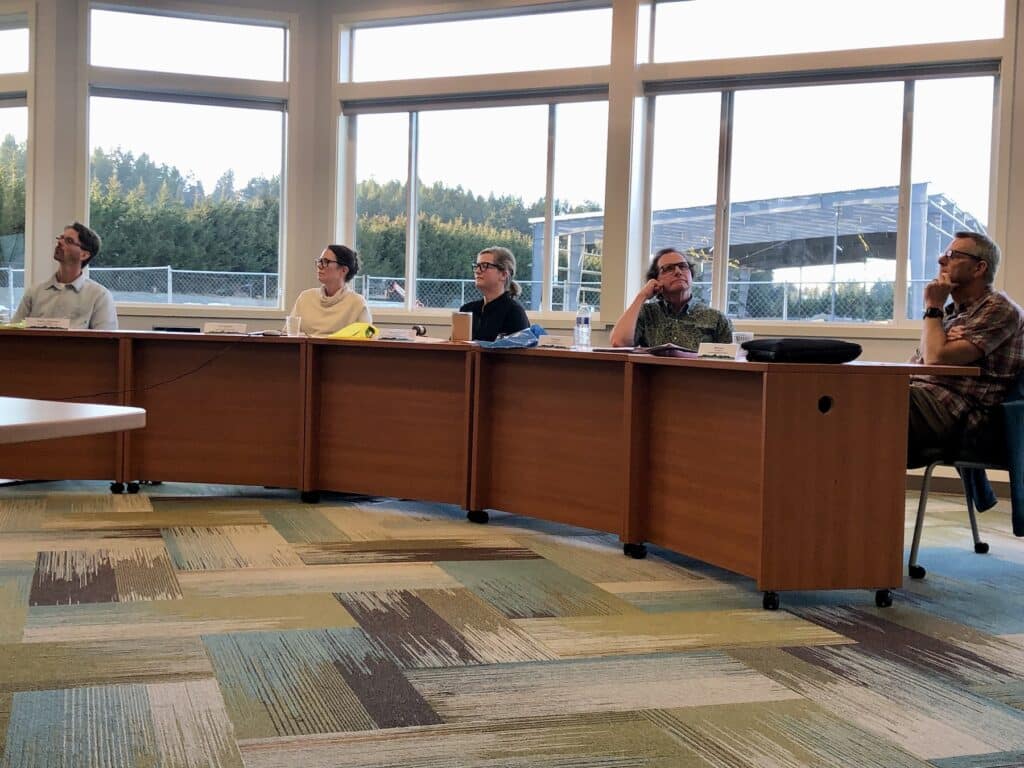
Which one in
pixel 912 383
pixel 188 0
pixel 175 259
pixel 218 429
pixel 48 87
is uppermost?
pixel 188 0

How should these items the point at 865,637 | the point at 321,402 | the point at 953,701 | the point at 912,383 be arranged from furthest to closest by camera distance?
the point at 321,402 < the point at 912,383 < the point at 865,637 < the point at 953,701

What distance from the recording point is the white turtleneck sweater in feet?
17.1

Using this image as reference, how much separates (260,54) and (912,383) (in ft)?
16.8

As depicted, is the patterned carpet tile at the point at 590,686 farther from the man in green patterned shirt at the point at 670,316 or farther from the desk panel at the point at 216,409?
the desk panel at the point at 216,409

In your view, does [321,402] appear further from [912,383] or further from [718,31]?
[718,31]

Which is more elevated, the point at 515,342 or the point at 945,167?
the point at 945,167

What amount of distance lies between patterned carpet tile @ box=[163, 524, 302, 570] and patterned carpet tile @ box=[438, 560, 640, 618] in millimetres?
591

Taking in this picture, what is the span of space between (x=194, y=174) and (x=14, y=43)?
55.6 inches

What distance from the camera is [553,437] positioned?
4133mm

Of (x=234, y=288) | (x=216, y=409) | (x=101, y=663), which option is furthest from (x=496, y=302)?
(x=101, y=663)

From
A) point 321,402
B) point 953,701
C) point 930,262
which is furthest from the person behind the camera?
point 930,262

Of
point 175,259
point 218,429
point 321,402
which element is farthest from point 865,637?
point 175,259

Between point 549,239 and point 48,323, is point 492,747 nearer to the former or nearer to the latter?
point 48,323

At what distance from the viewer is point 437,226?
705 centimetres
